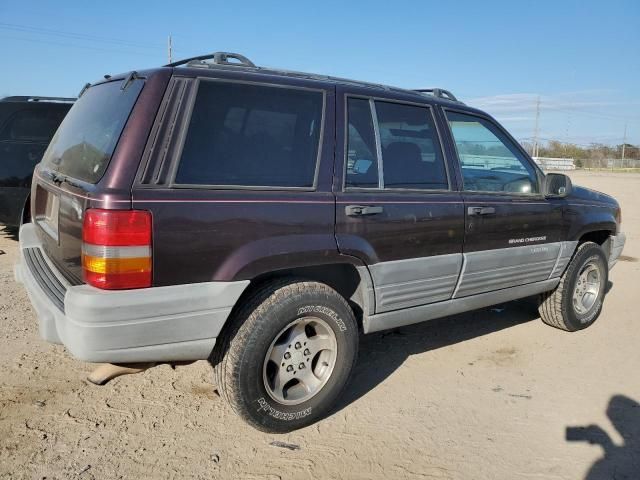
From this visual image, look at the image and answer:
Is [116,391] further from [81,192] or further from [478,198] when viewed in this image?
[478,198]

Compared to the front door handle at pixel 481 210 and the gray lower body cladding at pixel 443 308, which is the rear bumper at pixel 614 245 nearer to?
the gray lower body cladding at pixel 443 308

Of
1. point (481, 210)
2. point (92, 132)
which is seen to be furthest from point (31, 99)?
point (481, 210)

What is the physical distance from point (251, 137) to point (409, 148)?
121 cm

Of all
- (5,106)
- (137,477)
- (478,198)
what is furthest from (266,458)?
(5,106)

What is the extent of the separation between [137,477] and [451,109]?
3.08m

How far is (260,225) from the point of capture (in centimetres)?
262

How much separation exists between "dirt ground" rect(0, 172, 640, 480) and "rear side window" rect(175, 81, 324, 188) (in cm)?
146

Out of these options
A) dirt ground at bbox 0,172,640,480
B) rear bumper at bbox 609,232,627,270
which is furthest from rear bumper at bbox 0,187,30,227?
rear bumper at bbox 609,232,627,270

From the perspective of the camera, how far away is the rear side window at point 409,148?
3285 mm

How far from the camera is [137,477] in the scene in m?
2.53

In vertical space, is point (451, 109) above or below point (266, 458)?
above

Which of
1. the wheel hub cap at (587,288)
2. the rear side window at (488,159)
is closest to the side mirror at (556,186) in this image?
the rear side window at (488,159)

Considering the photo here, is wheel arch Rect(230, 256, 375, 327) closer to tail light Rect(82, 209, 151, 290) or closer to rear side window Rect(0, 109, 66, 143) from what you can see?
tail light Rect(82, 209, 151, 290)

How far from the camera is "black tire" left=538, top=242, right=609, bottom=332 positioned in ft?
15.2
